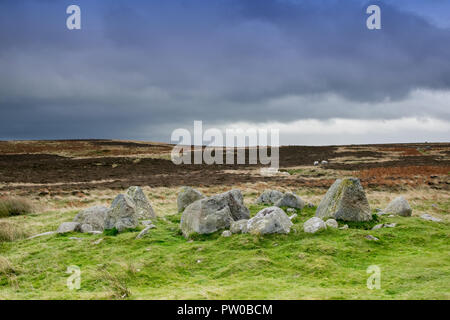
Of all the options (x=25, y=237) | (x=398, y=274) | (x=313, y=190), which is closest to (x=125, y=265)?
(x=398, y=274)

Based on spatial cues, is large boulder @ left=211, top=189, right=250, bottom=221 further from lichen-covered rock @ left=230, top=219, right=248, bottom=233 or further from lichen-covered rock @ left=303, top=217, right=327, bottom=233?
lichen-covered rock @ left=303, top=217, right=327, bottom=233

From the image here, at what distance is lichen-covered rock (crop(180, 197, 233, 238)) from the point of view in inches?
490

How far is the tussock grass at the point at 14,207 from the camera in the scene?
21.1 metres

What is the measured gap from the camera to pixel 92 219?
15.2 metres

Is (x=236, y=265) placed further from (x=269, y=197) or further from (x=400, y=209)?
(x=400, y=209)

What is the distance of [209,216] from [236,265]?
12.4 feet

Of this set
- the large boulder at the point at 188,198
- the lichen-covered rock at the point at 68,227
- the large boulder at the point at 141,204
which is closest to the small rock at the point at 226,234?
the large boulder at the point at 141,204

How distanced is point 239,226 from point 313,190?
762 inches

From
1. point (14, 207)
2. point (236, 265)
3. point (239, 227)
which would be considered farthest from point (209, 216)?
point (14, 207)

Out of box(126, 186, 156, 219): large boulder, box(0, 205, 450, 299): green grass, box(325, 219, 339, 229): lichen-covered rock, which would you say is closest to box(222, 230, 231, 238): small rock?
box(0, 205, 450, 299): green grass
